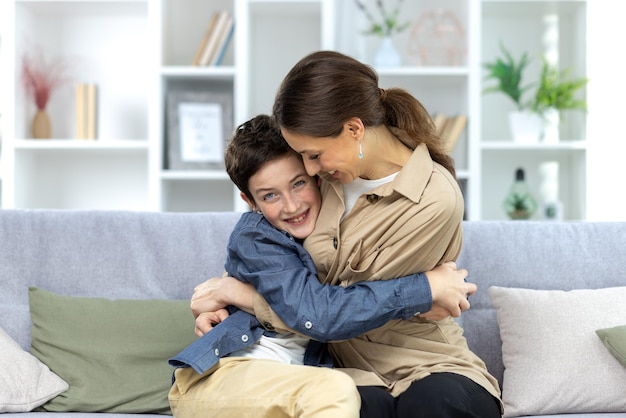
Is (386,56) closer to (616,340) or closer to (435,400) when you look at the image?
(616,340)

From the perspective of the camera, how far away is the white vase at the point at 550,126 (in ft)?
12.9

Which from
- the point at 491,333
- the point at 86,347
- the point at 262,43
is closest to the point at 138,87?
the point at 262,43

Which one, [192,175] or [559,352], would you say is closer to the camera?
[559,352]

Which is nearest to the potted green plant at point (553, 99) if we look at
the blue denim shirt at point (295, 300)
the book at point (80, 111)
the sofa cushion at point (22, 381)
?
the book at point (80, 111)

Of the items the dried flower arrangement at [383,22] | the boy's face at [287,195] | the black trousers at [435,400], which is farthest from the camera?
the dried flower arrangement at [383,22]

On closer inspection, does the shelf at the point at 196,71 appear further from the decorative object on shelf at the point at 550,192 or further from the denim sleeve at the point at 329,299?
the denim sleeve at the point at 329,299

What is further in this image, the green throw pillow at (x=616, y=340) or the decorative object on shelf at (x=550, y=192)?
the decorative object on shelf at (x=550, y=192)

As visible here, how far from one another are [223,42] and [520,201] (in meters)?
1.54

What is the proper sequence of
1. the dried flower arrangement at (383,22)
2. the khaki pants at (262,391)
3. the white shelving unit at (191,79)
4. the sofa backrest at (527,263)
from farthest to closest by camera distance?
the white shelving unit at (191,79) → the dried flower arrangement at (383,22) → the sofa backrest at (527,263) → the khaki pants at (262,391)

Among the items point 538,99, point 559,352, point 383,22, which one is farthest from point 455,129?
point 559,352

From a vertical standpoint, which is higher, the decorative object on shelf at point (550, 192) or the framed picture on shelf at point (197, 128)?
the framed picture on shelf at point (197, 128)

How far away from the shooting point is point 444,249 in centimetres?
180

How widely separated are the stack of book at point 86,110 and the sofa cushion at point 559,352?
237 cm

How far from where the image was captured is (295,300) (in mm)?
1720
